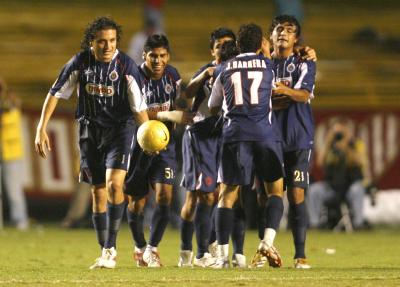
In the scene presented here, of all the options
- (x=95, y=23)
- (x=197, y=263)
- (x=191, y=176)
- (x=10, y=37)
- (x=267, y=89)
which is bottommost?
(x=197, y=263)

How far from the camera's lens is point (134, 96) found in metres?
9.86

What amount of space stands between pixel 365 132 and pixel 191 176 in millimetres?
8884

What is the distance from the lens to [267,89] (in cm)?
970

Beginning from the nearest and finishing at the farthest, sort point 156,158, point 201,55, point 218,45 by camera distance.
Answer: point 218,45 → point 156,158 → point 201,55

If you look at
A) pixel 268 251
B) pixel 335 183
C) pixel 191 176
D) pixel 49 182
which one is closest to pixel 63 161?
pixel 49 182

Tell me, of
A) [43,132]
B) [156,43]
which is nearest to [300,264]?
[156,43]

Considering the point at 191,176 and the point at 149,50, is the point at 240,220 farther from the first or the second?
the point at 149,50

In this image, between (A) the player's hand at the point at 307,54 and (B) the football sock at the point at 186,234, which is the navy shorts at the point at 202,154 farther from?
(A) the player's hand at the point at 307,54

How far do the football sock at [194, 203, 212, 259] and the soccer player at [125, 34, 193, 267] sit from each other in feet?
1.30

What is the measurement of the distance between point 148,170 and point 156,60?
1071 millimetres

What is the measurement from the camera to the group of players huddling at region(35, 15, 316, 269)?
9.68 metres

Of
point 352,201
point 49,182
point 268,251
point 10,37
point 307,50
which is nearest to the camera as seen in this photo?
point 268,251

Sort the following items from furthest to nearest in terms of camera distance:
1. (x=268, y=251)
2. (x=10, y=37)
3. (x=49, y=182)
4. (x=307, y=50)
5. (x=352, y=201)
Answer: (x=10, y=37) → (x=49, y=182) → (x=352, y=201) → (x=307, y=50) → (x=268, y=251)

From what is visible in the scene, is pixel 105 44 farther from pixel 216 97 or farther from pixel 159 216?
pixel 159 216
